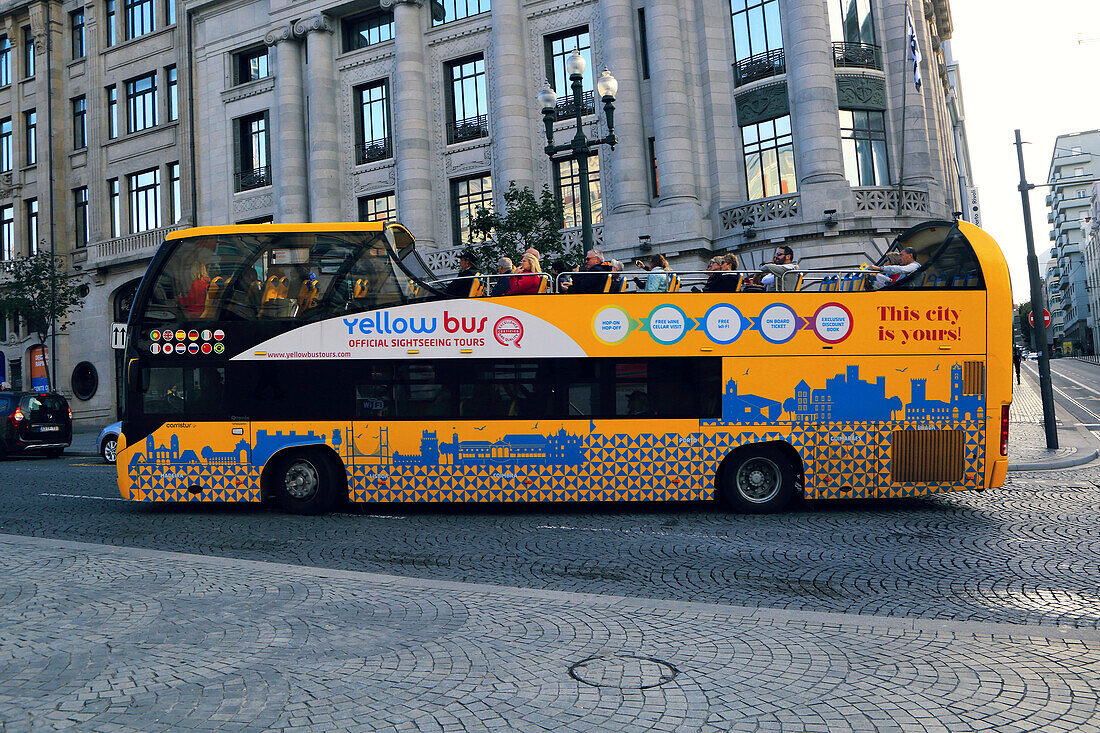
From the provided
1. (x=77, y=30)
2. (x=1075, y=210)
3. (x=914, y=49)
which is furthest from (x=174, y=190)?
(x=1075, y=210)

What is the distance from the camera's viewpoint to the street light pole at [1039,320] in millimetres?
16578

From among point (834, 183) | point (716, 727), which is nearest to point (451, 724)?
point (716, 727)

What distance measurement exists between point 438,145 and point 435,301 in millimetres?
20537

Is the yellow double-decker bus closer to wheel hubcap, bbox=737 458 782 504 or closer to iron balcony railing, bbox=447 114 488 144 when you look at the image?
wheel hubcap, bbox=737 458 782 504

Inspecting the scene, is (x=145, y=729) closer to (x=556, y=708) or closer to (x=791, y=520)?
(x=556, y=708)

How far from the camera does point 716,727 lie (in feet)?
12.2

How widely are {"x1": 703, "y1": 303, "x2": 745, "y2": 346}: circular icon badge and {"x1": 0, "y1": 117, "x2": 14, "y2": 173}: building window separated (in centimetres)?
4340

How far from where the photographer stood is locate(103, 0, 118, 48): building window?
38781mm

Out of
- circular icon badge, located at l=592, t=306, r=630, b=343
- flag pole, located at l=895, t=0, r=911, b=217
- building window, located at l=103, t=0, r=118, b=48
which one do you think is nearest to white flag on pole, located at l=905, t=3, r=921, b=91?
flag pole, located at l=895, t=0, r=911, b=217

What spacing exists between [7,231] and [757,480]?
144 feet

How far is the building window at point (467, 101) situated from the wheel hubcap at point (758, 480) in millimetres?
21214

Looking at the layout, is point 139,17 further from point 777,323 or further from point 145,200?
point 777,323

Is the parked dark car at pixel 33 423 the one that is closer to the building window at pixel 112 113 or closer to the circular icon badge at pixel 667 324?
the circular icon badge at pixel 667 324

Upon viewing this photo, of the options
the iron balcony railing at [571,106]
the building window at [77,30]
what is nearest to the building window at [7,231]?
the building window at [77,30]
